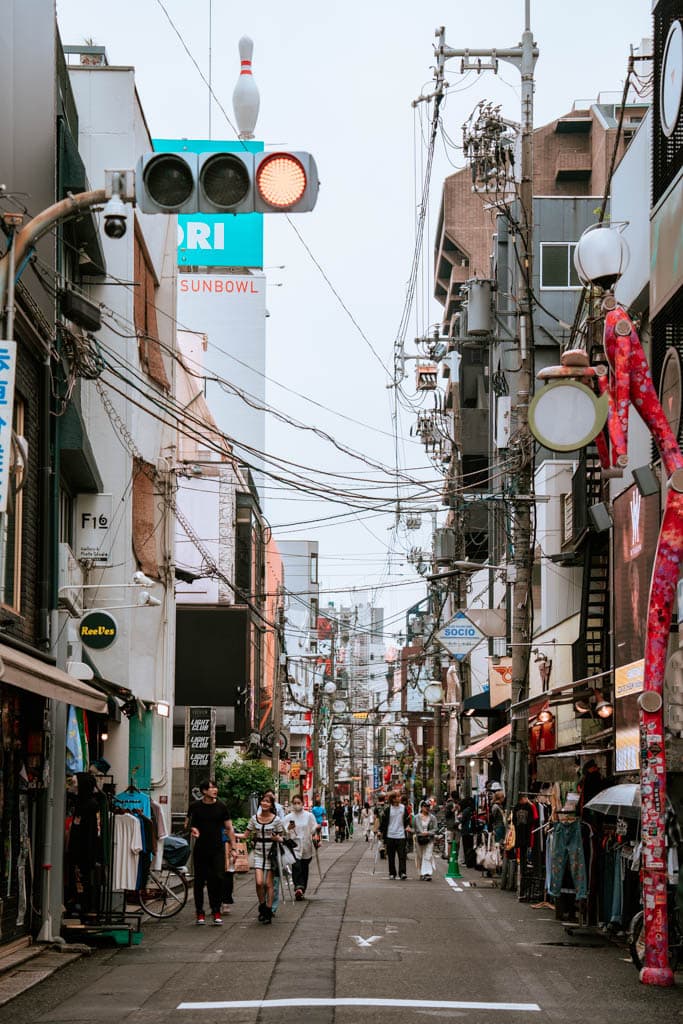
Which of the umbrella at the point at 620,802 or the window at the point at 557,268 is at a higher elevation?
the window at the point at 557,268

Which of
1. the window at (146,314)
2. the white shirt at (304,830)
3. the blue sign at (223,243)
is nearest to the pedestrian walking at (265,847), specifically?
the white shirt at (304,830)

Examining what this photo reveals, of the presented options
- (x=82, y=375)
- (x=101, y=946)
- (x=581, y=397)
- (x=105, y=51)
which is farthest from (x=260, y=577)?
(x=581, y=397)

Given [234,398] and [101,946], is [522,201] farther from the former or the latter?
[234,398]

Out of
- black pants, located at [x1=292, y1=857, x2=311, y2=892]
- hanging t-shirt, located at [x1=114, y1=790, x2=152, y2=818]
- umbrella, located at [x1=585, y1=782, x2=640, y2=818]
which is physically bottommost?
black pants, located at [x1=292, y1=857, x2=311, y2=892]

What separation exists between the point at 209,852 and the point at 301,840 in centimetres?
394

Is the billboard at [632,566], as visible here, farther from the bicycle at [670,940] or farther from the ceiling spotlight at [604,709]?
the bicycle at [670,940]

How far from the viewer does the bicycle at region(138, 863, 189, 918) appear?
21266 millimetres

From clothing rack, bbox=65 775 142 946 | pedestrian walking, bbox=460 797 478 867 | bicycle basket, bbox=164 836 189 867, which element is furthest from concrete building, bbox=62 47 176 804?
pedestrian walking, bbox=460 797 478 867

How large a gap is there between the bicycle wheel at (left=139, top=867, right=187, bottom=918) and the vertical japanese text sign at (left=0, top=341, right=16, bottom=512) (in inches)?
413

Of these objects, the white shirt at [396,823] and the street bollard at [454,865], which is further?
the street bollard at [454,865]

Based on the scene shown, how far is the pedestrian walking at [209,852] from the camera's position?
20406 millimetres

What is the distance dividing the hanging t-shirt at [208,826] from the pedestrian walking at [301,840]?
3723mm

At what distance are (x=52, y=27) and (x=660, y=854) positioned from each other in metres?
14.0

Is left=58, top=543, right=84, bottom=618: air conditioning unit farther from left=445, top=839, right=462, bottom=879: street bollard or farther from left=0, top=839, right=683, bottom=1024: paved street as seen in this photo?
left=445, top=839, right=462, bottom=879: street bollard
